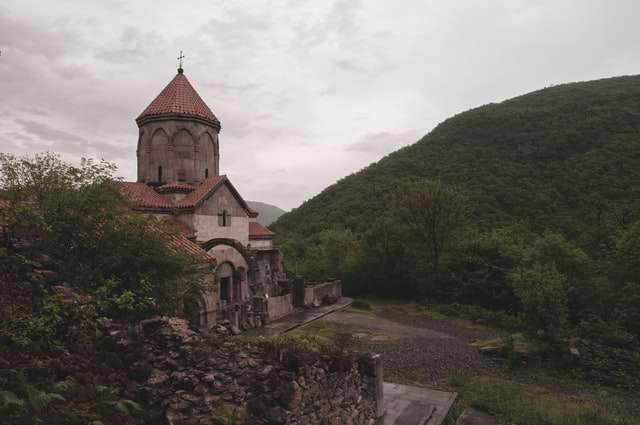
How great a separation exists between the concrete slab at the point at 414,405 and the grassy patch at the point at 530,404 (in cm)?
29

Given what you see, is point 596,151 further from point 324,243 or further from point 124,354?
point 124,354

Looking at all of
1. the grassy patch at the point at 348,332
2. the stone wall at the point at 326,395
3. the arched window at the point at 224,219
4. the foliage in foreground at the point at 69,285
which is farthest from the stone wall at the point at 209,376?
the arched window at the point at 224,219

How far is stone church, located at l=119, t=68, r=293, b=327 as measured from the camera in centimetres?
1753

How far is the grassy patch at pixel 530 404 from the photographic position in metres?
7.98

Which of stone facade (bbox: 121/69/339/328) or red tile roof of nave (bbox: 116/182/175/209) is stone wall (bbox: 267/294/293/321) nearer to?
stone facade (bbox: 121/69/339/328)

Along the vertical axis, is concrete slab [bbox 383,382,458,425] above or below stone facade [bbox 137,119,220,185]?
below

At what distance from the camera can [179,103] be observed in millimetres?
21000

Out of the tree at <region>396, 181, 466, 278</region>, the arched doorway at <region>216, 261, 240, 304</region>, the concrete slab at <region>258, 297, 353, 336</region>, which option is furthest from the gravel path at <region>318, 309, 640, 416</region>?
the tree at <region>396, 181, 466, 278</region>

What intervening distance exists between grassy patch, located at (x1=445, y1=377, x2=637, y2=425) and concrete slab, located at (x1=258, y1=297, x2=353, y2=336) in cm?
721

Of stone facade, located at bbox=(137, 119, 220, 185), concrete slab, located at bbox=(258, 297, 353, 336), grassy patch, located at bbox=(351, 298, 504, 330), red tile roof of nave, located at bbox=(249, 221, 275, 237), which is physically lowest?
grassy patch, located at bbox=(351, 298, 504, 330)

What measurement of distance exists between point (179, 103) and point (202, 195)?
656 cm

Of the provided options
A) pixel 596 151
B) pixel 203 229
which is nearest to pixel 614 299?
pixel 203 229

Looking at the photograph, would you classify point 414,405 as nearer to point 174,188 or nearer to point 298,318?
point 298,318

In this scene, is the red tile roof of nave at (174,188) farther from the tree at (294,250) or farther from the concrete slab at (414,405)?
the tree at (294,250)
